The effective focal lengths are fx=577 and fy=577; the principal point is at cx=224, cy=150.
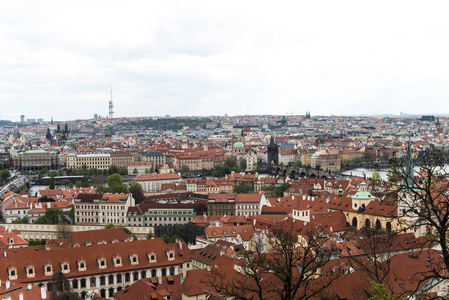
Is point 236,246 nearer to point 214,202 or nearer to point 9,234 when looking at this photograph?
point 9,234

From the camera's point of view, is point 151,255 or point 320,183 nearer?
point 151,255

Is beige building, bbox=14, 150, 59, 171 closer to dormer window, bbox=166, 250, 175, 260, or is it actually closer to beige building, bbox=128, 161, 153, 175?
beige building, bbox=128, 161, 153, 175

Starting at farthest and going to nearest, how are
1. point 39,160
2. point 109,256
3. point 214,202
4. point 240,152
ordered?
point 240,152
point 39,160
point 214,202
point 109,256

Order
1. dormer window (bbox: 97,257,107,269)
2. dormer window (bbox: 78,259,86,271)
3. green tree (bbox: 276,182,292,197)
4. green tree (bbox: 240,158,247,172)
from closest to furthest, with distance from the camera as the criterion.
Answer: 1. dormer window (bbox: 78,259,86,271)
2. dormer window (bbox: 97,257,107,269)
3. green tree (bbox: 276,182,292,197)
4. green tree (bbox: 240,158,247,172)

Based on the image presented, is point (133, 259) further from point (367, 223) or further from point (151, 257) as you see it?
point (367, 223)

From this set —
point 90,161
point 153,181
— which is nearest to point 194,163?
point 90,161

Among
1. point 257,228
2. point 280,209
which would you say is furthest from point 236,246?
point 280,209

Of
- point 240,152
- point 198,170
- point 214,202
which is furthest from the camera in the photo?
point 240,152

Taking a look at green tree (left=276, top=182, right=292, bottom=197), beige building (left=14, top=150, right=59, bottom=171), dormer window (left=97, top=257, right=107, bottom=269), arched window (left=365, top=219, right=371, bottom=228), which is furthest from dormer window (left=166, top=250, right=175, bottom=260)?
beige building (left=14, top=150, right=59, bottom=171)

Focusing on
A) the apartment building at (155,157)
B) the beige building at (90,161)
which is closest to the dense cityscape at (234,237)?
the beige building at (90,161)
